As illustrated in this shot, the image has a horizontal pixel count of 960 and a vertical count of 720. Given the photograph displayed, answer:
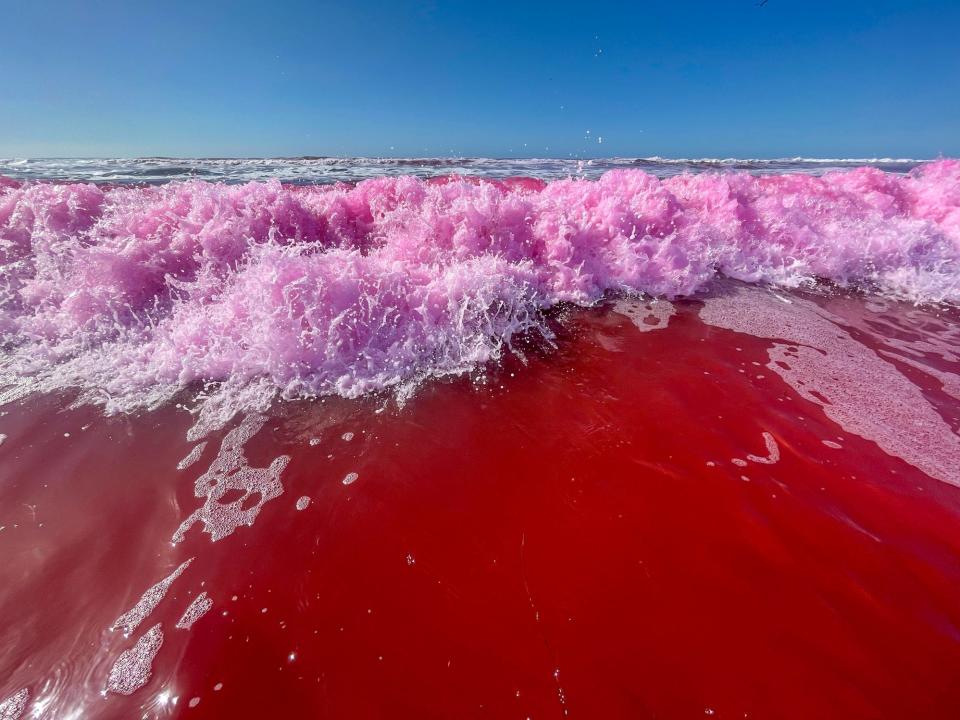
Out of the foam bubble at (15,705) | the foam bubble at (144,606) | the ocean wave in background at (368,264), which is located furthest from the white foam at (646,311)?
the foam bubble at (15,705)

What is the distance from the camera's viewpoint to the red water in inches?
50.9

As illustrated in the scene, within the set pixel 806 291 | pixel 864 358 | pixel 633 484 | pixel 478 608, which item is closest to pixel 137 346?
pixel 478 608

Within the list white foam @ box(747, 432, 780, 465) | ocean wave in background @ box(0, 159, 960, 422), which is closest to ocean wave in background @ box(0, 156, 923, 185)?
ocean wave in background @ box(0, 159, 960, 422)

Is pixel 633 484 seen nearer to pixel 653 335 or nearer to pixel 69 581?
pixel 653 335

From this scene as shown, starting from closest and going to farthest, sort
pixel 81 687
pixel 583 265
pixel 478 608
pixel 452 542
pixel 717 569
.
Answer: pixel 81 687
pixel 478 608
pixel 717 569
pixel 452 542
pixel 583 265

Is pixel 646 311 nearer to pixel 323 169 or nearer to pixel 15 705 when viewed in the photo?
pixel 15 705

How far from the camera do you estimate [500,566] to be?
1628 mm

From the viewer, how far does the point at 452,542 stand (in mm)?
1741

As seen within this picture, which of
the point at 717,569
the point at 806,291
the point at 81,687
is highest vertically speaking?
the point at 806,291

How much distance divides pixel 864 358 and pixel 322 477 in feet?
12.9

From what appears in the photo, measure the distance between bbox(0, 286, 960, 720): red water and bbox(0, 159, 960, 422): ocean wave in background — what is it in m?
0.50

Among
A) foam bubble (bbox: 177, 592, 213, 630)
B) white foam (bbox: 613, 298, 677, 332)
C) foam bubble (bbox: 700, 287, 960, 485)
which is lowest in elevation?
foam bubble (bbox: 177, 592, 213, 630)

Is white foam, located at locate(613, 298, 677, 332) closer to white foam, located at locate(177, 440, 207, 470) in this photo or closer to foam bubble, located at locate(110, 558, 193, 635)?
white foam, located at locate(177, 440, 207, 470)

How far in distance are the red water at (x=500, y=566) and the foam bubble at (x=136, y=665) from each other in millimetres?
24
